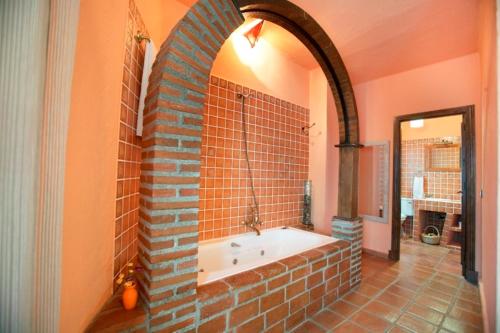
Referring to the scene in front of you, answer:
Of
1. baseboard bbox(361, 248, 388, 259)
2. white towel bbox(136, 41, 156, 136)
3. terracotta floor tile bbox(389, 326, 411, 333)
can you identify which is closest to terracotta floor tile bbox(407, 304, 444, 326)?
terracotta floor tile bbox(389, 326, 411, 333)

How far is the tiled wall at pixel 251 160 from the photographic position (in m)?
2.30

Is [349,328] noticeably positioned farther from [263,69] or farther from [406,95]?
[406,95]

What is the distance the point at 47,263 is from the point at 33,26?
0.68 metres

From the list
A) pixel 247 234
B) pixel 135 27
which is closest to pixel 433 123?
pixel 247 234

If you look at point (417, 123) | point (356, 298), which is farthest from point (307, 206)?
point (417, 123)

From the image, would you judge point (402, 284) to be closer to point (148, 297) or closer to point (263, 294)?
point (263, 294)

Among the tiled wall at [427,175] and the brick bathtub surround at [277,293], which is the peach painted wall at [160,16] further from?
the tiled wall at [427,175]

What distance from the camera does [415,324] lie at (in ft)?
5.59

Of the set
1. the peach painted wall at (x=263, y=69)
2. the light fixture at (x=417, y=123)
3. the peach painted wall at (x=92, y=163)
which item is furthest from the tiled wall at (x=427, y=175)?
the peach painted wall at (x=92, y=163)

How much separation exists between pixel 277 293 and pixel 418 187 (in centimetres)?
489

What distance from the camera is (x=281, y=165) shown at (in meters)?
3.00

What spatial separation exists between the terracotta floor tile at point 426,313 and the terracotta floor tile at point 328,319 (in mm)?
701

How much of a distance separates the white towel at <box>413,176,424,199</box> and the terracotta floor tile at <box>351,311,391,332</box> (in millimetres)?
4027

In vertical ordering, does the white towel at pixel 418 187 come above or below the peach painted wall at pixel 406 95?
below
